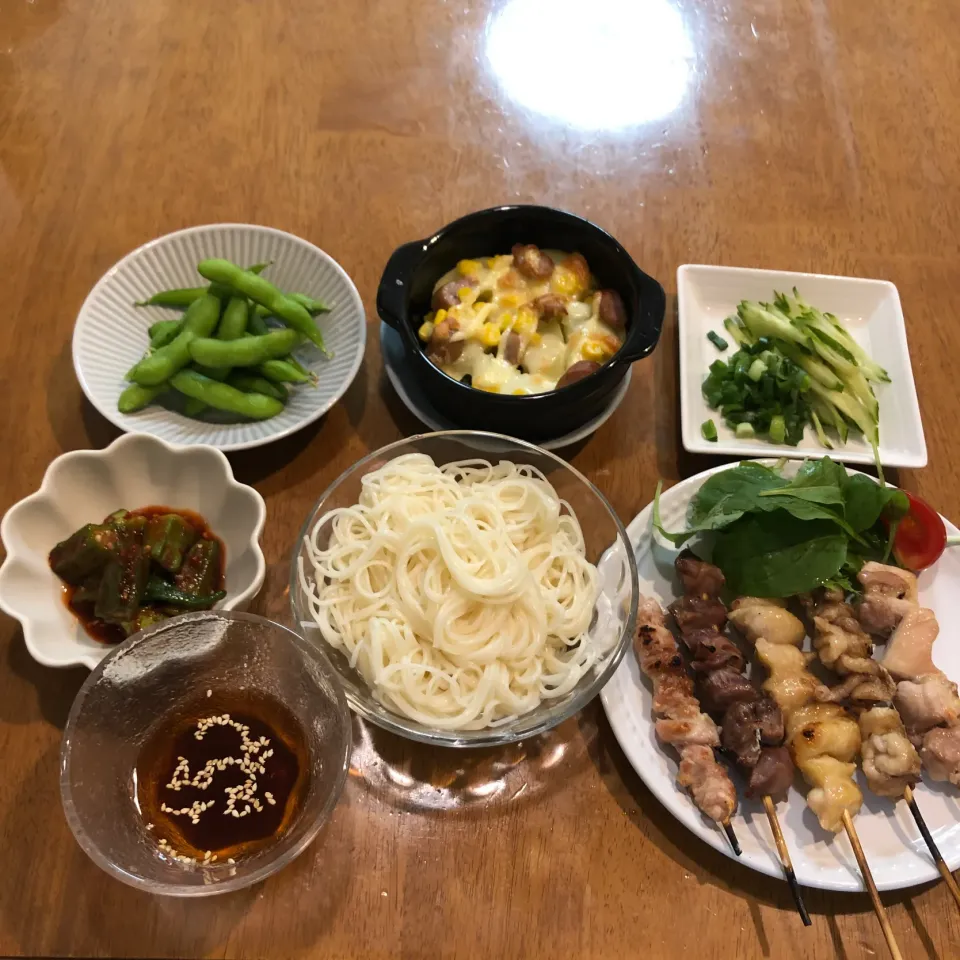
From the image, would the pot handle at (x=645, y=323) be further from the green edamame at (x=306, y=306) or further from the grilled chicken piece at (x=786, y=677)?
the green edamame at (x=306, y=306)

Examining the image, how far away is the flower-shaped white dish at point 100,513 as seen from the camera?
177 centimetres

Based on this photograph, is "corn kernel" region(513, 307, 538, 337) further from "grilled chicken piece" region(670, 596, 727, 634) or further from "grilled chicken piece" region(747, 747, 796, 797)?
"grilled chicken piece" region(747, 747, 796, 797)

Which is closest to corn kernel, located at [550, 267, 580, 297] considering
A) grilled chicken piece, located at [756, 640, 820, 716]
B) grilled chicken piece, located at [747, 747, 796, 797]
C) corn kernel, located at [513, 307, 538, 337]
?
corn kernel, located at [513, 307, 538, 337]

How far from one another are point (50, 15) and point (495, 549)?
3.02 metres

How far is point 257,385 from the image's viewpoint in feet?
7.31

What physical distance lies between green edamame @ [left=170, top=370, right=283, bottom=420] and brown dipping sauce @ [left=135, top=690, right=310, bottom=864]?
0.79 metres

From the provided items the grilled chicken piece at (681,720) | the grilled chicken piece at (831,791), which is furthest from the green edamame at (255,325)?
the grilled chicken piece at (831,791)

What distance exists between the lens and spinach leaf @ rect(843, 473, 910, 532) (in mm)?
1999

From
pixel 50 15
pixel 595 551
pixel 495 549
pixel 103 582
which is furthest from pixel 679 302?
pixel 50 15

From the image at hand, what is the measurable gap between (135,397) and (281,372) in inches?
15.7

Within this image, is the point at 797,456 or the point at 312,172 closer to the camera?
the point at 797,456

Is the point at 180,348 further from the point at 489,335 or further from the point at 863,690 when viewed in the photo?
the point at 863,690

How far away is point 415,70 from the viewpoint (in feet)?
10.2

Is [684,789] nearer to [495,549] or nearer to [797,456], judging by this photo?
[495,549]
